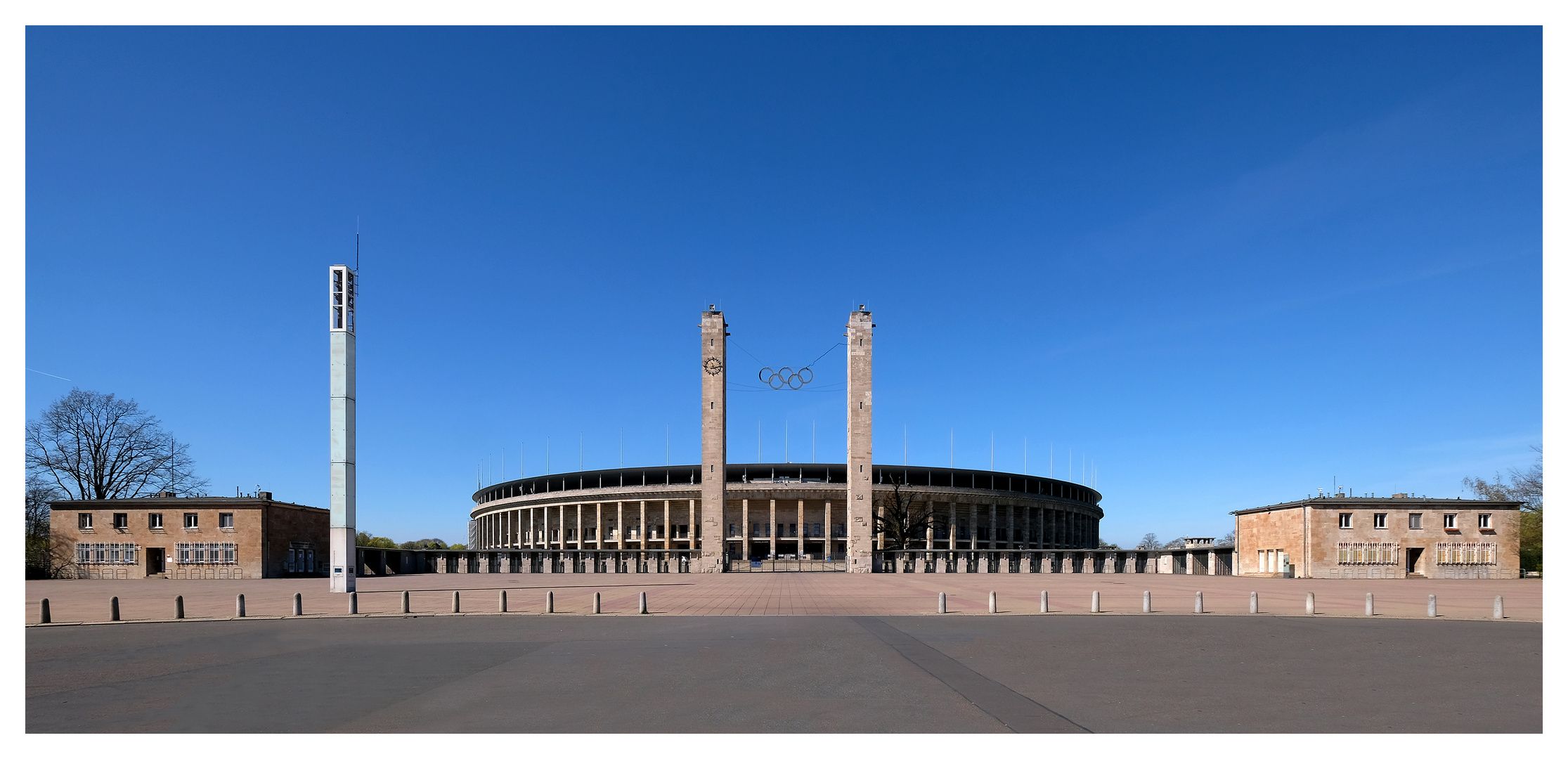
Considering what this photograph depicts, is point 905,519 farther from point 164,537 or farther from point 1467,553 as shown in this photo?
point 164,537

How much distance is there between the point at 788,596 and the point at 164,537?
40.2 meters

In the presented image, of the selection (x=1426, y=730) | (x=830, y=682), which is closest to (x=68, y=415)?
(x=830, y=682)

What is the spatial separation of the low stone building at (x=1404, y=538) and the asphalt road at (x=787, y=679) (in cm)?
3537

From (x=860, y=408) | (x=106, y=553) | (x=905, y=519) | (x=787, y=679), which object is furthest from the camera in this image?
(x=905, y=519)

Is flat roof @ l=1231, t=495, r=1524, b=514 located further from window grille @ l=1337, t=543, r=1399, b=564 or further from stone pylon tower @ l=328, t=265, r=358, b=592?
stone pylon tower @ l=328, t=265, r=358, b=592

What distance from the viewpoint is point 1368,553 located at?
173 feet

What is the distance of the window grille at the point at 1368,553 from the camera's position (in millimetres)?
52688

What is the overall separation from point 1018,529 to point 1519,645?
93.2m

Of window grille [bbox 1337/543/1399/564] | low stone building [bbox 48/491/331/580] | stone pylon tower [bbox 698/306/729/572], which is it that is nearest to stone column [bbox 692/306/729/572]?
stone pylon tower [bbox 698/306/729/572]

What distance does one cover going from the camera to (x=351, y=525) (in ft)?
131

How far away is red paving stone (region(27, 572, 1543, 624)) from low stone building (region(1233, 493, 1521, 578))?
3.29 m

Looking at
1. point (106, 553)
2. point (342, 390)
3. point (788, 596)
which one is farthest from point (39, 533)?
point (788, 596)

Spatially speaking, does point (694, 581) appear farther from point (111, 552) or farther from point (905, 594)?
point (111, 552)

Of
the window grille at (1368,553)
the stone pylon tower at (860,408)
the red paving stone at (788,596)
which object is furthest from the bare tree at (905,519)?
the window grille at (1368,553)
